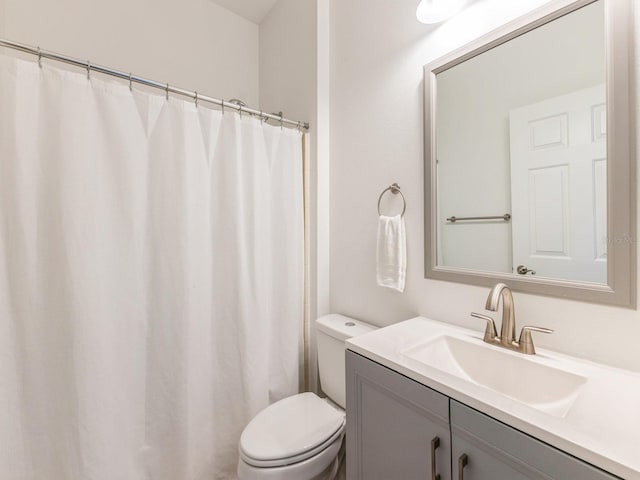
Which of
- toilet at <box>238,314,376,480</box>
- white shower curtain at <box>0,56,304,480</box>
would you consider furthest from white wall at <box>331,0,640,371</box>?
white shower curtain at <box>0,56,304,480</box>

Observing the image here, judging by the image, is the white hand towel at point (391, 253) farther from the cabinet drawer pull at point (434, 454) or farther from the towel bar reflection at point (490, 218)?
the cabinet drawer pull at point (434, 454)

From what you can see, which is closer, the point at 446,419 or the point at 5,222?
the point at 446,419

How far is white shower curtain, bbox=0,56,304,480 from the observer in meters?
0.97

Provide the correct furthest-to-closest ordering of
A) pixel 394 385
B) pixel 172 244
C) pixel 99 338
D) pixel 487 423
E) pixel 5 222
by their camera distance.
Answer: pixel 172 244
pixel 99 338
pixel 5 222
pixel 394 385
pixel 487 423

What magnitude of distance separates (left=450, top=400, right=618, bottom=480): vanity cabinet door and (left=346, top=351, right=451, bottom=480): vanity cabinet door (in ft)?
0.11

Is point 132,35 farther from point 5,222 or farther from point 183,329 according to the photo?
point 183,329

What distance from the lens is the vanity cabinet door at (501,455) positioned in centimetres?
49

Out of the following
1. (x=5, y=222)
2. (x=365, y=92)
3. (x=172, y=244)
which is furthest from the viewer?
(x=365, y=92)

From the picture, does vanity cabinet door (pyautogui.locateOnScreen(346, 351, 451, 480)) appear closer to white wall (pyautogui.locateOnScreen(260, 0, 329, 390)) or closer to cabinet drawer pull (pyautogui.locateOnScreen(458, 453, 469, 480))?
cabinet drawer pull (pyautogui.locateOnScreen(458, 453, 469, 480))

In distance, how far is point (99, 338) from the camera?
1.07m

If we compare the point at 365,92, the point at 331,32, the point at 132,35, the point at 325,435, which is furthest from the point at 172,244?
the point at 331,32

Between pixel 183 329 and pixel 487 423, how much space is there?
1166 millimetres

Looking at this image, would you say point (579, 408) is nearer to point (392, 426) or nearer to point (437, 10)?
point (392, 426)

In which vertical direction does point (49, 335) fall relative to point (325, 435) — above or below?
above
